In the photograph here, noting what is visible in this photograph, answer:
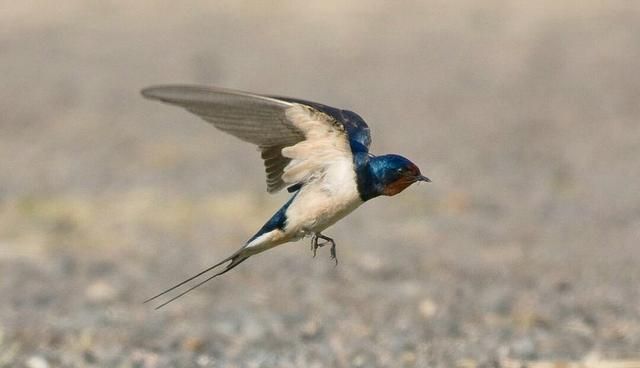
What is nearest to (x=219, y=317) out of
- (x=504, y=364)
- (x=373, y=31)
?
(x=504, y=364)

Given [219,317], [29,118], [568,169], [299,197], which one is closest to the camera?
[299,197]

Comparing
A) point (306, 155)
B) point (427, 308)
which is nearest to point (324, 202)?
point (306, 155)

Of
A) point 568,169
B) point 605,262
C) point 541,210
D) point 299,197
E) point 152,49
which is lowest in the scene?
point 299,197

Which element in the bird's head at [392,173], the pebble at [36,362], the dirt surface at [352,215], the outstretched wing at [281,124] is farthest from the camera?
the dirt surface at [352,215]

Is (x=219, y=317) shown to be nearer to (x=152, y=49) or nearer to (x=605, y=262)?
(x=605, y=262)

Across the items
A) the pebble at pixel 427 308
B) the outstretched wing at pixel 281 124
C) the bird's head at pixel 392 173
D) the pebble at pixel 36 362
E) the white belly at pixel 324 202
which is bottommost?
the pebble at pixel 36 362

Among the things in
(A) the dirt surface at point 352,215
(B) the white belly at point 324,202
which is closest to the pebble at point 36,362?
(A) the dirt surface at point 352,215

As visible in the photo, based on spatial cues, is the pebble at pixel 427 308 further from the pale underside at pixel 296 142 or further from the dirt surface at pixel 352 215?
the pale underside at pixel 296 142

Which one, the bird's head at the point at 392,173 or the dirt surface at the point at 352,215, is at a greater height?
the dirt surface at the point at 352,215

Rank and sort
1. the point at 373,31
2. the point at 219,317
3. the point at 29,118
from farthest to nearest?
the point at 373,31 < the point at 29,118 < the point at 219,317
